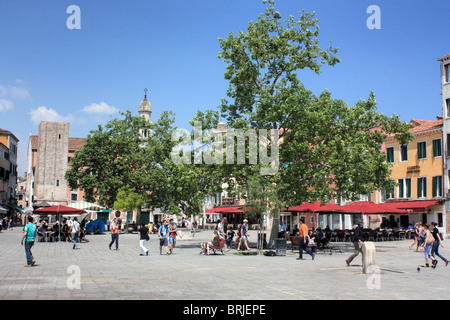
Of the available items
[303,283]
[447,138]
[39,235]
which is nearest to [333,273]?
[303,283]

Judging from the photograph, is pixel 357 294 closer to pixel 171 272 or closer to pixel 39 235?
pixel 171 272

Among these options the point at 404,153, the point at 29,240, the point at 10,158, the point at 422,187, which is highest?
the point at 10,158

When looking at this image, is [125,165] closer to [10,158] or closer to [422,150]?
[422,150]

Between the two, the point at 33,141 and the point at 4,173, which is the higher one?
the point at 33,141

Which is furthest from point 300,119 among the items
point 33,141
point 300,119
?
point 33,141

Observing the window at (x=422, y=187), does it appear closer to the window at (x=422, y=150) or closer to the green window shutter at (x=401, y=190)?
the green window shutter at (x=401, y=190)

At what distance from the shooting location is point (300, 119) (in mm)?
25906

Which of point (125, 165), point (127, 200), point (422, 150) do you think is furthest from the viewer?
point (125, 165)

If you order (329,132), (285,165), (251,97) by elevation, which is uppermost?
(251,97)

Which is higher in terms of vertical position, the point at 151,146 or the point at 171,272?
the point at 151,146

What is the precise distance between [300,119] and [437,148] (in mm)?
23288
